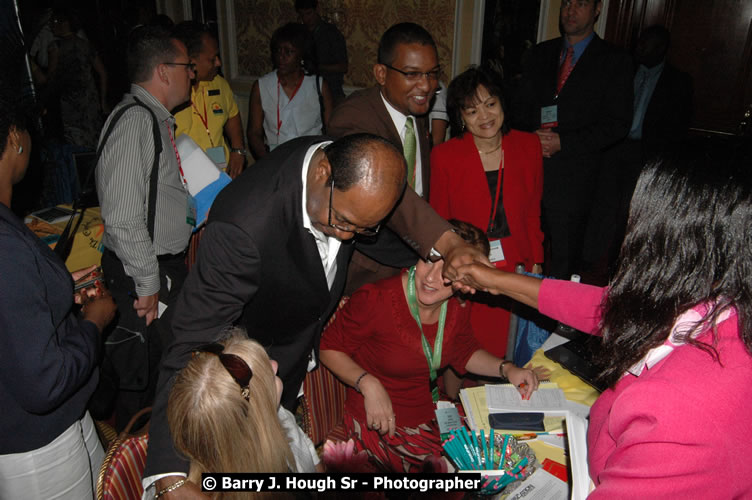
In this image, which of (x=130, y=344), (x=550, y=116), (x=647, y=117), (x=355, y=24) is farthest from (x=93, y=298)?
(x=355, y=24)

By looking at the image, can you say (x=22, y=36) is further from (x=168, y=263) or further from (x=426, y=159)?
(x=426, y=159)

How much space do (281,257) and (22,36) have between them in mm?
1321

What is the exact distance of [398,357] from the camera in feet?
6.91

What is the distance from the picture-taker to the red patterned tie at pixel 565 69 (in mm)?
3699

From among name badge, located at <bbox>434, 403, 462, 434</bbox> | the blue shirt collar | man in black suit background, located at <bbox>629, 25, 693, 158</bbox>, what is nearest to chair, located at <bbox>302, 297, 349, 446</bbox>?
name badge, located at <bbox>434, 403, 462, 434</bbox>

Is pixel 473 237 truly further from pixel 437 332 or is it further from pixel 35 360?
pixel 35 360

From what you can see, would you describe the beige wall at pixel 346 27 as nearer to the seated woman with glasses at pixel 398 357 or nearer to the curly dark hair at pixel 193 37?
the curly dark hair at pixel 193 37

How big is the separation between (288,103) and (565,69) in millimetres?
2421

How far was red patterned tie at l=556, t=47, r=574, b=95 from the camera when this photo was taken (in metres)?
3.70

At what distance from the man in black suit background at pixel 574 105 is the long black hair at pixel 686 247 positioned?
2670mm

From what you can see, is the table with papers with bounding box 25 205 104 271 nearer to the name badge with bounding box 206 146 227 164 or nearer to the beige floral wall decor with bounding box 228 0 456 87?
the name badge with bounding box 206 146 227 164

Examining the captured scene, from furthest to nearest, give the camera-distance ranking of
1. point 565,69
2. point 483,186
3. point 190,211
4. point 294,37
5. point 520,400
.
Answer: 1. point 294,37
2. point 565,69
3. point 483,186
4. point 190,211
5. point 520,400

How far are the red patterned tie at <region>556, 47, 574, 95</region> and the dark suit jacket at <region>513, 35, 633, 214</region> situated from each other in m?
0.03

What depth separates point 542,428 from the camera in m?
1.74
